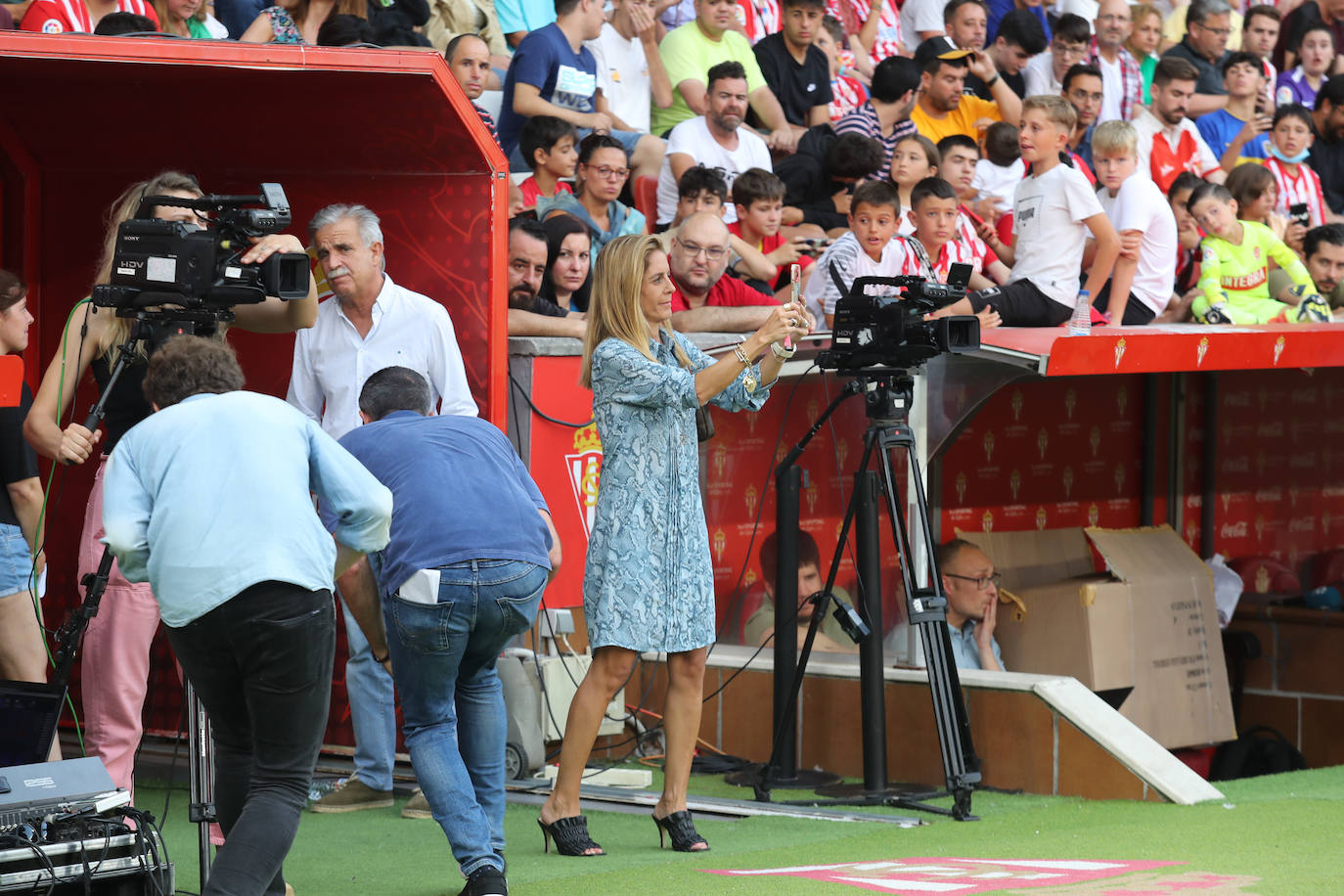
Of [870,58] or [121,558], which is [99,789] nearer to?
[121,558]

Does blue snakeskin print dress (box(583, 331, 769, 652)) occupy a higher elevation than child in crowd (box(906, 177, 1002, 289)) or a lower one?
lower

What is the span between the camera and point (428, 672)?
15.6ft

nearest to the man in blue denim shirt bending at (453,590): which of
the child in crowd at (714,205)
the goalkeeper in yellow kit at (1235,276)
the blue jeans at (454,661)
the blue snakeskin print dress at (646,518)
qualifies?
the blue jeans at (454,661)

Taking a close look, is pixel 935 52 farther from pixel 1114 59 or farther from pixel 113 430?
pixel 113 430

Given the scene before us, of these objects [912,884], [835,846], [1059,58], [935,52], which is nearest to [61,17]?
[835,846]

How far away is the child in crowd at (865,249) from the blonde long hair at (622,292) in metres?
2.31

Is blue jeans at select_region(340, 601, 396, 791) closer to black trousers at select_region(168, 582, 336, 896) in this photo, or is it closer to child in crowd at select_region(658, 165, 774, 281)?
black trousers at select_region(168, 582, 336, 896)

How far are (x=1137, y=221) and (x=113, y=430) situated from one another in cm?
557

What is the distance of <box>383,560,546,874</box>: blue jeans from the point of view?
468cm

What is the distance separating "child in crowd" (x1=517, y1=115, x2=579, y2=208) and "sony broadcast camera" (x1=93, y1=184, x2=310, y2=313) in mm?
3287

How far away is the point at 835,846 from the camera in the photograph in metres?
5.70

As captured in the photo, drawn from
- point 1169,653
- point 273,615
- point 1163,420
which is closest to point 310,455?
point 273,615

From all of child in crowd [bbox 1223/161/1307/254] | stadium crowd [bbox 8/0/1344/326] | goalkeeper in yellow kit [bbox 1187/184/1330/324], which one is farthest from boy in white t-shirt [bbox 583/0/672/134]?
child in crowd [bbox 1223/161/1307/254]

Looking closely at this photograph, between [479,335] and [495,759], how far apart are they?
1.89m
